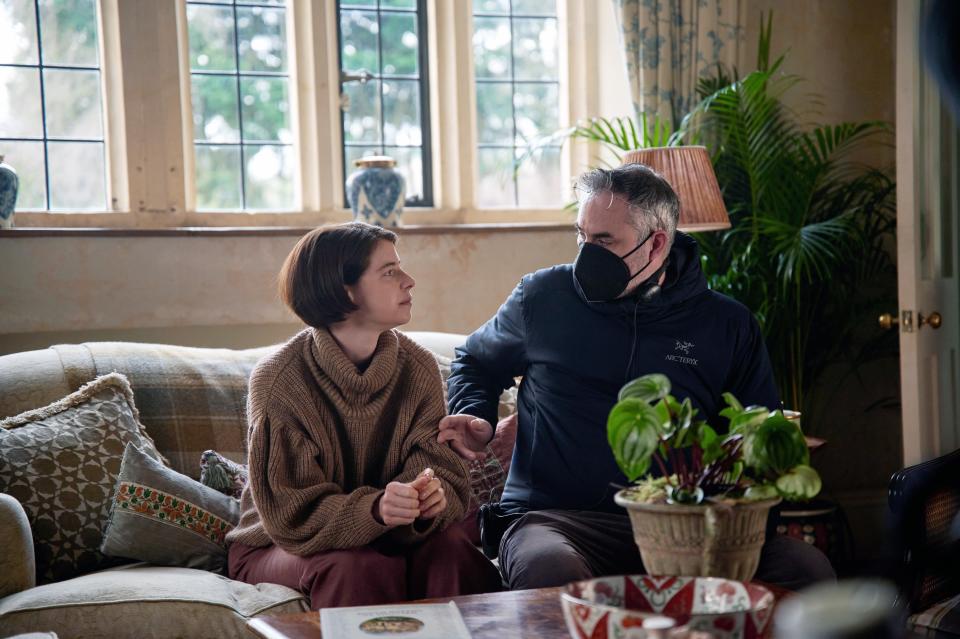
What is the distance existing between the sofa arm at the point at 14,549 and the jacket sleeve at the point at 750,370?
4.72 ft

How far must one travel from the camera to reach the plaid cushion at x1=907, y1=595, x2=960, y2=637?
200 cm

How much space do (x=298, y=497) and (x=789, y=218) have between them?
2395 mm

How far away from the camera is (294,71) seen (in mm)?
3811

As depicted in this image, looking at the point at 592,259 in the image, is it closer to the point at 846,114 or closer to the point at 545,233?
the point at 545,233

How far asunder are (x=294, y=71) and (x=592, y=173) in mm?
1889

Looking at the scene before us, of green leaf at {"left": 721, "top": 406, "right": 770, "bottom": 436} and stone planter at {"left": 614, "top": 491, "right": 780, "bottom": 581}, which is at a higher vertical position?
green leaf at {"left": 721, "top": 406, "right": 770, "bottom": 436}

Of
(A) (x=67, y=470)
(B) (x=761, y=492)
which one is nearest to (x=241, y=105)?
(A) (x=67, y=470)

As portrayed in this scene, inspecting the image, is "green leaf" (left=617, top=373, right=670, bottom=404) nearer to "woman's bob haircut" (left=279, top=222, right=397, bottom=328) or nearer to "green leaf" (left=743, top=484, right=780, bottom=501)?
"green leaf" (left=743, top=484, right=780, bottom=501)

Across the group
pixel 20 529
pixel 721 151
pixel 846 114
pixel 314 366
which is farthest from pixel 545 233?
pixel 20 529

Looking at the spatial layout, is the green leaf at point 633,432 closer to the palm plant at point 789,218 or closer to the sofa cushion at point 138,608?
the sofa cushion at point 138,608

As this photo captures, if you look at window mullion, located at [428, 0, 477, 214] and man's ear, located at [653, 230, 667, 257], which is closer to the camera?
man's ear, located at [653, 230, 667, 257]

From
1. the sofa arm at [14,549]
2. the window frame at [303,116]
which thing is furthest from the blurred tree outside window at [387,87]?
the sofa arm at [14,549]

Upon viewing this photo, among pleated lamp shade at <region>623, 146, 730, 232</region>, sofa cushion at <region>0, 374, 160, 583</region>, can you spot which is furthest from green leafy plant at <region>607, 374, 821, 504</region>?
pleated lamp shade at <region>623, 146, 730, 232</region>

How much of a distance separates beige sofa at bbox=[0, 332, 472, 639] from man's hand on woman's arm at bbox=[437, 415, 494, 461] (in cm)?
42
